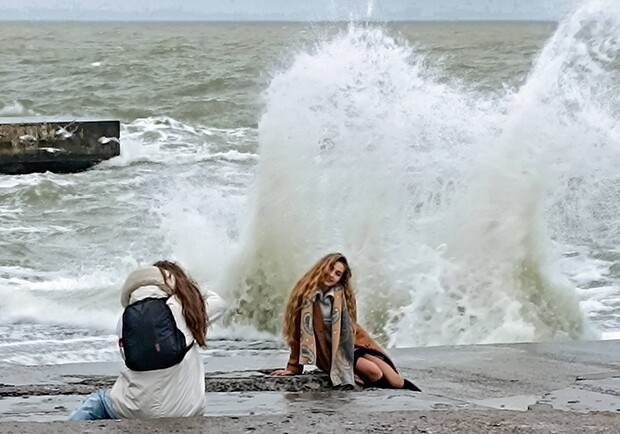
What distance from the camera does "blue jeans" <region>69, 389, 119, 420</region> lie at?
492 cm

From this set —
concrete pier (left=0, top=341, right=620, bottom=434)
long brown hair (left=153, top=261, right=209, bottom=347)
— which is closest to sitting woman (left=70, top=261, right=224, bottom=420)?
long brown hair (left=153, top=261, right=209, bottom=347)

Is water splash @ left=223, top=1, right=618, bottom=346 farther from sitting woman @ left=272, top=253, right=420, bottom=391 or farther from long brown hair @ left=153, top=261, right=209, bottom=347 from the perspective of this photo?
long brown hair @ left=153, top=261, right=209, bottom=347

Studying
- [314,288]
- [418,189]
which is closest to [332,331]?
[314,288]

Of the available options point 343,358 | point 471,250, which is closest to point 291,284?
point 471,250

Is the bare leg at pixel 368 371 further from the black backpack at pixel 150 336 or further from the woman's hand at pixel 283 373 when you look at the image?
the black backpack at pixel 150 336

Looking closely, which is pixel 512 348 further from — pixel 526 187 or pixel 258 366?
pixel 526 187

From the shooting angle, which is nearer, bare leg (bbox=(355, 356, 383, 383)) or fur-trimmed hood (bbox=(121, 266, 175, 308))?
fur-trimmed hood (bbox=(121, 266, 175, 308))

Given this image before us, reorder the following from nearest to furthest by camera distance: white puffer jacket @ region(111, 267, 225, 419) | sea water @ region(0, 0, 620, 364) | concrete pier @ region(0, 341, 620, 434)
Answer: concrete pier @ region(0, 341, 620, 434) < white puffer jacket @ region(111, 267, 225, 419) < sea water @ region(0, 0, 620, 364)

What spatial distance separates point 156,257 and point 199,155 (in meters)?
10.3

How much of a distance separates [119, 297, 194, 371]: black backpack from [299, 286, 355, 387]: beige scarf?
1346mm

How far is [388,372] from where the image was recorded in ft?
20.2

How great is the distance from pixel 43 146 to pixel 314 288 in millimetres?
14807

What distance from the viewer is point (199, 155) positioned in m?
23.3

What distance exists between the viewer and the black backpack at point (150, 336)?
4758mm
